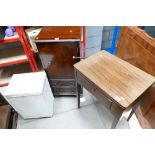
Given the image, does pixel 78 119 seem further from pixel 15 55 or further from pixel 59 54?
pixel 15 55

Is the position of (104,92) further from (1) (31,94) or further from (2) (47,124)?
(2) (47,124)

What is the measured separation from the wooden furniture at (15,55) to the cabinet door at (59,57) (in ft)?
0.78

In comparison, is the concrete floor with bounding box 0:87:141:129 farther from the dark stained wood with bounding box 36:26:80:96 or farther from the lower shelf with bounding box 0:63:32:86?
the lower shelf with bounding box 0:63:32:86

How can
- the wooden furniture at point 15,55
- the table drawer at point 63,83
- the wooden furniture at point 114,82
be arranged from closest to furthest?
the wooden furniture at point 114,82
the wooden furniture at point 15,55
the table drawer at point 63,83

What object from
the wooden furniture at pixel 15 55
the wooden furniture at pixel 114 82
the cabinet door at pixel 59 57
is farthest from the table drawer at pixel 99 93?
the wooden furniture at pixel 15 55

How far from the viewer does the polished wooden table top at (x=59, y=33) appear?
3.59ft

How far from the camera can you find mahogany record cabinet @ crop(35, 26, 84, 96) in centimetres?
110

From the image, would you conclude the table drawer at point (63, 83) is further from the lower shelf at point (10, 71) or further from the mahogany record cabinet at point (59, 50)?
the lower shelf at point (10, 71)

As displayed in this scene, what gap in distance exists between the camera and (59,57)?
4.09 feet

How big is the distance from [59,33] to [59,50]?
Result: 150 mm

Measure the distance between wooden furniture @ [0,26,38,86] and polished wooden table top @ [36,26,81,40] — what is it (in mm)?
244

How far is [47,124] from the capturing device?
1413 mm
